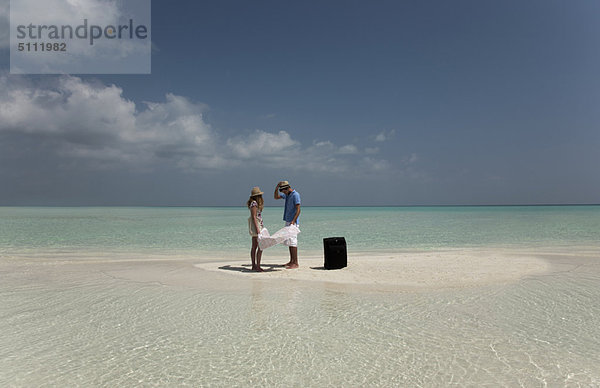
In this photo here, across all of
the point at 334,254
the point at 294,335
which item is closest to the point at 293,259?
the point at 334,254

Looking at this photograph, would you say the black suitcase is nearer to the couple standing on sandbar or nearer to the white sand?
the white sand

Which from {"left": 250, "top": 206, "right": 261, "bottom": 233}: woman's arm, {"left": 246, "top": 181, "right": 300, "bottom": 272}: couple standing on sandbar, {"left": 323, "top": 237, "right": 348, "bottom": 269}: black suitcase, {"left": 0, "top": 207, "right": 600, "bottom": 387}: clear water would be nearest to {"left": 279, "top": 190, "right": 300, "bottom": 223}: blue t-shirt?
{"left": 246, "top": 181, "right": 300, "bottom": 272}: couple standing on sandbar

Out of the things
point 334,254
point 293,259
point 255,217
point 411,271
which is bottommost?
point 411,271

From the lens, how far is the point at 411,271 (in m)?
9.00

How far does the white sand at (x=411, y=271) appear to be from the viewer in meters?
7.80

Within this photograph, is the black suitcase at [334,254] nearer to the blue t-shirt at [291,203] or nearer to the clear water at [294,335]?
the blue t-shirt at [291,203]

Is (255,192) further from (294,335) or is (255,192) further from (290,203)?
(294,335)

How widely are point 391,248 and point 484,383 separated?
1184 centimetres

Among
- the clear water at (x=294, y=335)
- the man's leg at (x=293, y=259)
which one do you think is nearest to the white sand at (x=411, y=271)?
the man's leg at (x=293, y=259)

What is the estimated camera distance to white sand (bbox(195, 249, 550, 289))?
25.6 feet

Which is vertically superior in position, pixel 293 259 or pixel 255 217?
pixel 255 217

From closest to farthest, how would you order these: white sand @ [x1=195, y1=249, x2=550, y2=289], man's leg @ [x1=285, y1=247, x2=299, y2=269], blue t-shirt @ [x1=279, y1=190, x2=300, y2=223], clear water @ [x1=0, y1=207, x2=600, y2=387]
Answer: clear water @ [x1=0, y1=207, x2=600, y2=387], white sand @ [x1=195, y1=249, x2=550, y2=289], blue t-shirt @ [x1=279, y1=190, x2=300, y2=223], man's leg @ [x1=285, y1=247, x2=299, y2=269]

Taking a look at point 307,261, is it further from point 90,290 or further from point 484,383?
point 484,383

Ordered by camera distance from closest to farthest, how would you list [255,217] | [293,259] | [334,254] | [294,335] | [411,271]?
[294,335]
[255,217]
[411,271]
[334,254]
[293,259]
